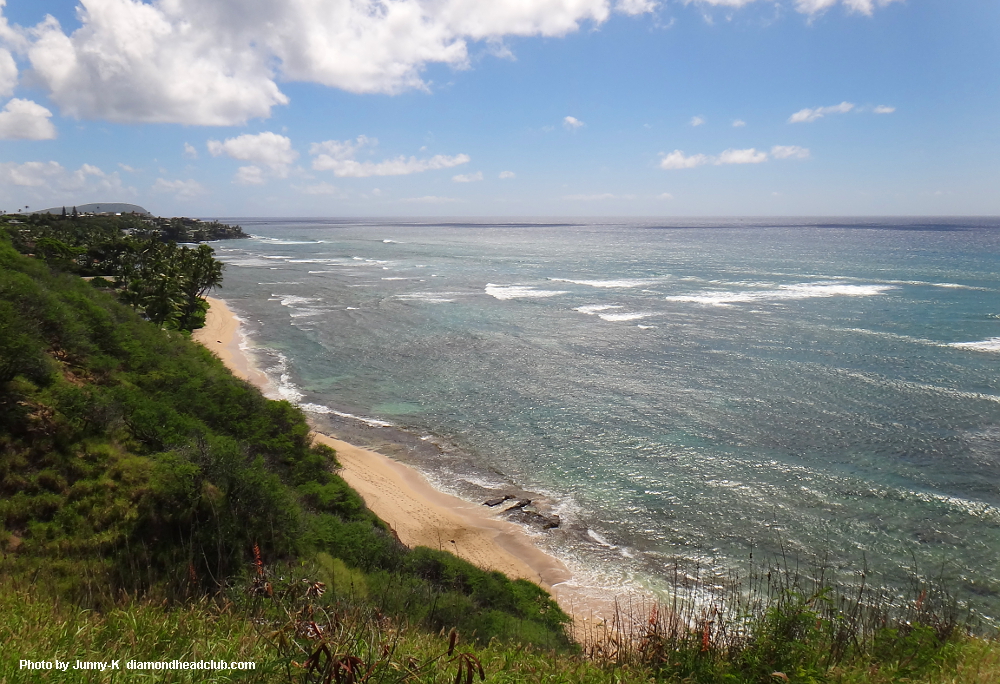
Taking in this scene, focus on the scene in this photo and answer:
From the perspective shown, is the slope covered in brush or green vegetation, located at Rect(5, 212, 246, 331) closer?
the slope covered in brush

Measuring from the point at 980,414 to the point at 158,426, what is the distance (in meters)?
36.9

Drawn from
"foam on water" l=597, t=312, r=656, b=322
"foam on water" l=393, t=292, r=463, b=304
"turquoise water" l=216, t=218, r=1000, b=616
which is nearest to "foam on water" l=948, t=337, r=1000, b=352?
"turquoise water" l=216, t=218, r=1000, b=616

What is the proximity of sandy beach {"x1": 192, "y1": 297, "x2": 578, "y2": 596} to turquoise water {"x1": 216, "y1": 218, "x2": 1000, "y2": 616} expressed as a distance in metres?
0.92

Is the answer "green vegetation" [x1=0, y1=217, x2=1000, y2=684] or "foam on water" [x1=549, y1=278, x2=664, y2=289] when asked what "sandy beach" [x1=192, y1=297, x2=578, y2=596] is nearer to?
"green vegetation" [x1=0, y1=217, x2=1000, y2=684]

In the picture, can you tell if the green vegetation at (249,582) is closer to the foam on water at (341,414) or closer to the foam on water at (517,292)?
the foam on water at (341,414)

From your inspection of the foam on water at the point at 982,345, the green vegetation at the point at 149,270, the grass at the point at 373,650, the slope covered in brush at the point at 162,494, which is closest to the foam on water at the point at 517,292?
the green vegetation at the point at 149,270

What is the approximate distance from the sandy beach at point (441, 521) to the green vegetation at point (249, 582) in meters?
1.81

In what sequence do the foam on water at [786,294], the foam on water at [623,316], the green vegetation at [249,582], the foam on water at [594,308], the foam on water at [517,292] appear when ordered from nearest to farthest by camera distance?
the green vegetation at [249,582], the foam on water at [623,316], the foam on water at [594,308], the foam on water at [786,294], the foam on water at [517,292]

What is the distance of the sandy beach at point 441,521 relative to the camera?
18969mm

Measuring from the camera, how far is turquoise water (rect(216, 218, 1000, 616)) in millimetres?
20914

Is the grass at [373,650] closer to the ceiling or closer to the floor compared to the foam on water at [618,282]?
closer to the ceiling

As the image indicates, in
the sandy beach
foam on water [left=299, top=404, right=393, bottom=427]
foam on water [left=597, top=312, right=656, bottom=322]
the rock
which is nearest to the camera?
the sandy beach

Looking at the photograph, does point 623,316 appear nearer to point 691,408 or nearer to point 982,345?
point 691,408

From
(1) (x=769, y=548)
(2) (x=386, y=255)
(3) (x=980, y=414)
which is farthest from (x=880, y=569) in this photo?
(2) (x=386, y=255)
